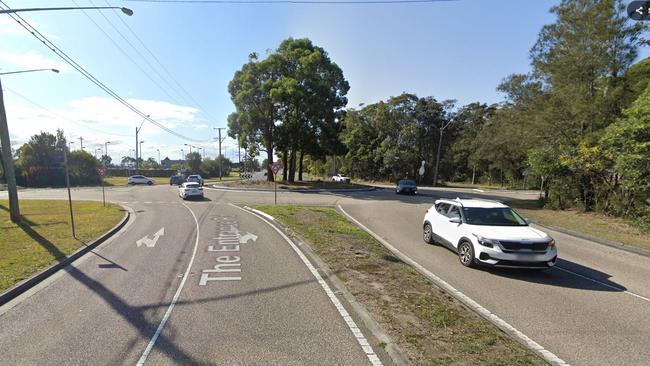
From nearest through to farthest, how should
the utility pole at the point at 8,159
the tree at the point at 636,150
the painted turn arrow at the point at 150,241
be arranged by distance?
1. the painted turn arrow at the point at 150,241
2. the tree at the point at 636,150
3. the utility pole at the point at 8,159

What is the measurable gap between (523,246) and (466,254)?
133 cm

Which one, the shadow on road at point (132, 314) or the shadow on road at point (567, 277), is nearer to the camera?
the shadow on road at point (132, 314)

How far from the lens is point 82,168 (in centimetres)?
6075

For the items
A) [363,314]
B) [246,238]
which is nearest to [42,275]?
[246,238]

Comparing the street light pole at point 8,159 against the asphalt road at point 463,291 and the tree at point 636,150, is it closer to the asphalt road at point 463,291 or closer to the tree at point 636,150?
the asphalt road at point 463,291

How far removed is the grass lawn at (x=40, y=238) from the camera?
901cm

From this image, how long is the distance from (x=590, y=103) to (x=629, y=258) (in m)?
12.8

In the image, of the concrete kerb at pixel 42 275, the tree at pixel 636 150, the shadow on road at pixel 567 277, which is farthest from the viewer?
the tree at pixel 636 150

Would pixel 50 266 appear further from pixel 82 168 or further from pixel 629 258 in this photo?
pixel 82 168

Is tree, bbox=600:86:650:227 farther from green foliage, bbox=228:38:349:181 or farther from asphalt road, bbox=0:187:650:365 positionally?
green foliage, bbox=228:38:349:181

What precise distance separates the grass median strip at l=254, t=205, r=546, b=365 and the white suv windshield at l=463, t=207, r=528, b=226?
223cm

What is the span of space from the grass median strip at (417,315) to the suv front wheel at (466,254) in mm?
1457

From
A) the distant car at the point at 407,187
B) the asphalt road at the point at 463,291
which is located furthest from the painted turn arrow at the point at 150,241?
the distant car at the point at 407,187

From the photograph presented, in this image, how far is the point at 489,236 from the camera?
348 inches
